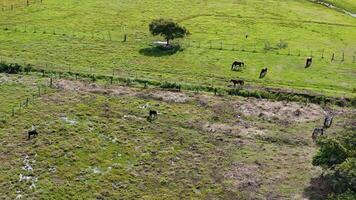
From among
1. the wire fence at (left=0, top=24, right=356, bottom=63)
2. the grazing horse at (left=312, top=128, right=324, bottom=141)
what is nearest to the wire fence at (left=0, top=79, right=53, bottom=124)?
the wire fence at (left=0, top=24, right=356, bottom=63)

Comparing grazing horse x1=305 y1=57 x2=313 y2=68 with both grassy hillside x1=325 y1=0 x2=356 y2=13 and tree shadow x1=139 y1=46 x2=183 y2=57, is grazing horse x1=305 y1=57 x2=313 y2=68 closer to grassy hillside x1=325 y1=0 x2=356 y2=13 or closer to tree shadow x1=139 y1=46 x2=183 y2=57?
tree shadow x1=139 y1=46 x2=183 y2=57

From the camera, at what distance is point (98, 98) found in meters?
59.5

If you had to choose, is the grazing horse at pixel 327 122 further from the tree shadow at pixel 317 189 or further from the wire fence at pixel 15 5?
the wire fence at pixel 15 5

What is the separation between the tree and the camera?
251 ft

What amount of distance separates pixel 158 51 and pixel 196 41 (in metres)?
7.59

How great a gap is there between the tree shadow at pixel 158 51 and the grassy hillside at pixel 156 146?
13.2 metres

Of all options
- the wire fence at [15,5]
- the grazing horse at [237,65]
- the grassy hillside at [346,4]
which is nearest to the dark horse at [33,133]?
the grazing horse at [237,65]

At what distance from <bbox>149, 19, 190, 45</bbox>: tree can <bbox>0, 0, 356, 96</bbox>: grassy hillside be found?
8.09ft

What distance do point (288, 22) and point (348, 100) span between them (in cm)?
3524

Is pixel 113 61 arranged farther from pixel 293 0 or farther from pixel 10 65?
pixel 293 0

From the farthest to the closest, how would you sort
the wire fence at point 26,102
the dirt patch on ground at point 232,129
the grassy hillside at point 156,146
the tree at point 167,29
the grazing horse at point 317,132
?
the tree at point 167,29, the wire fence at point 26,102, the dirt patch on ground at point 232,129, the grazing horse at point 317,132, the grassy hillside at point 156,146

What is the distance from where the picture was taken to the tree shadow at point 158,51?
74.7 metres

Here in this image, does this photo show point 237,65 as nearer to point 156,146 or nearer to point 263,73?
point 263,73

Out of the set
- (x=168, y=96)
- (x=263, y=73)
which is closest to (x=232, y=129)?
(x=168, y=96)
